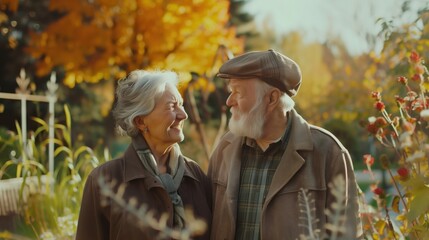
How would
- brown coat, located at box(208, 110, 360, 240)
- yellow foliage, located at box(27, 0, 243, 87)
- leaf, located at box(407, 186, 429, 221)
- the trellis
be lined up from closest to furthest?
1. leaf, located at box(407, 186, 429, 221)
2. brown coat, located at box(208, 110, 360, 240)
3. the trellis
4. yellow foliage, located at box(27, 0, 243, 87)

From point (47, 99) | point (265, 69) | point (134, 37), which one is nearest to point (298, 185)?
point (265, 69)

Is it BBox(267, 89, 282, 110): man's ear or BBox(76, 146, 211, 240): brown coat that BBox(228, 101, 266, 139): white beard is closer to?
BBox(267, 89, 282, 110): man's ear

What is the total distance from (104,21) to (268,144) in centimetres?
1055

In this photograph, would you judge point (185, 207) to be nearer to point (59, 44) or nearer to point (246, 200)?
point (246, 200)

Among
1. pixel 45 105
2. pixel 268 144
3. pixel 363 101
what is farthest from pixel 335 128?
pixel 268 144

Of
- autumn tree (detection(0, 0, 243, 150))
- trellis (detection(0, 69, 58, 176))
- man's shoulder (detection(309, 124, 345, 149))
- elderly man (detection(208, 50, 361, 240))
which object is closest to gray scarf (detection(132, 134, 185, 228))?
elderly man (detection(208, 50, 361, 240))

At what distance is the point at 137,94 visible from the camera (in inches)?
123

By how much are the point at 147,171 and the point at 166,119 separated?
0.24 m

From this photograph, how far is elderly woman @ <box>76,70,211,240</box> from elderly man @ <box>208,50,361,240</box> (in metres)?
0.20

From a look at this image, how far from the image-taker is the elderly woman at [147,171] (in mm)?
3041

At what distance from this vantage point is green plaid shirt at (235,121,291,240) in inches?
118

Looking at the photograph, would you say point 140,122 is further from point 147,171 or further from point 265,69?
point 265,69

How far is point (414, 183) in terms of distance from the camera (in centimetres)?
234

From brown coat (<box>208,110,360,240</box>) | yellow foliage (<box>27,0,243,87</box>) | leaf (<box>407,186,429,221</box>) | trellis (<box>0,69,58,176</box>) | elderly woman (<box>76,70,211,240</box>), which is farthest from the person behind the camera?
yellow foliage (<box>27,0,243,87</box>)
